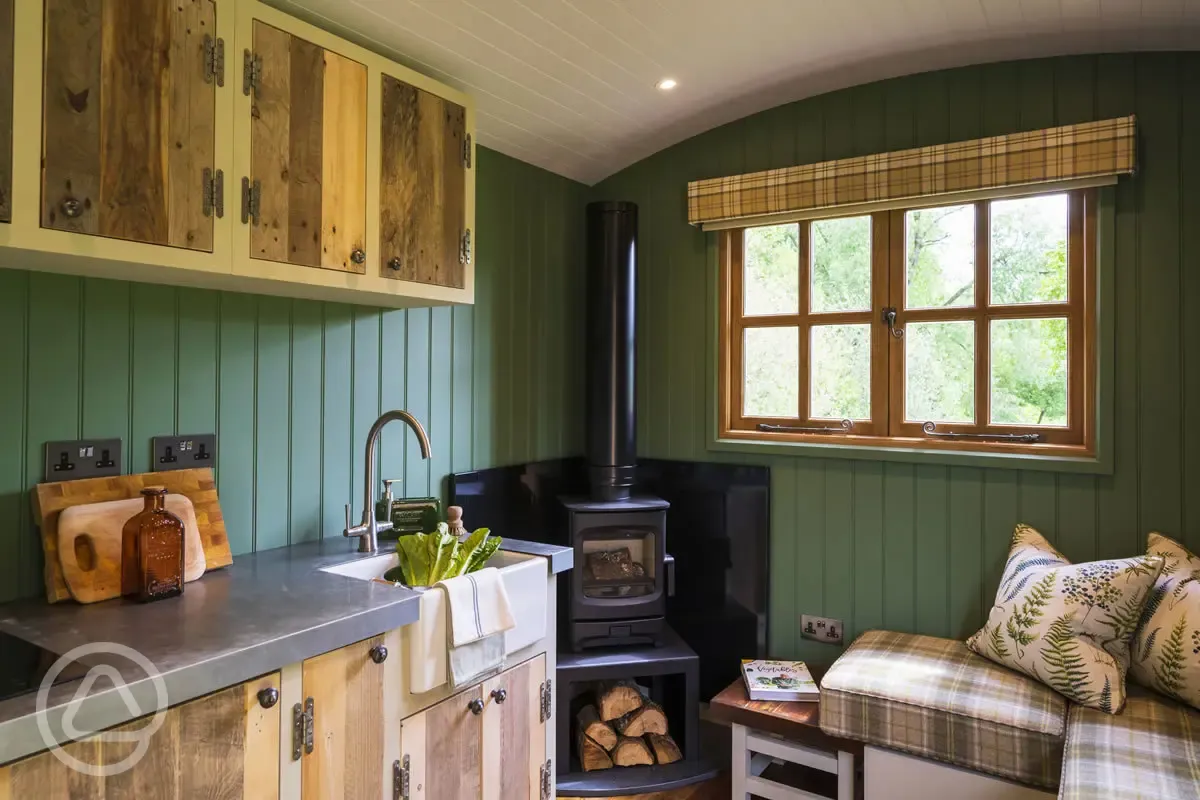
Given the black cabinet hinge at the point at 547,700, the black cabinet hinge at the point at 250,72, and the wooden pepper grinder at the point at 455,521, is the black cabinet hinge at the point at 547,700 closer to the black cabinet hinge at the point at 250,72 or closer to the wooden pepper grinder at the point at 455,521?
the wooden pepper grinder at the point at 455,521

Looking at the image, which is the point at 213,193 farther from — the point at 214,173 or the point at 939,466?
the point at 939,466

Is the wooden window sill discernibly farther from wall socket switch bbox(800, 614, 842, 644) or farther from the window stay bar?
wall socket switch bbox(800, 614, 842, 644)

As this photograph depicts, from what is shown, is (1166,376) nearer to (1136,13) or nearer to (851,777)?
(1136,13)

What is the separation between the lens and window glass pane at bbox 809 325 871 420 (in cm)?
283

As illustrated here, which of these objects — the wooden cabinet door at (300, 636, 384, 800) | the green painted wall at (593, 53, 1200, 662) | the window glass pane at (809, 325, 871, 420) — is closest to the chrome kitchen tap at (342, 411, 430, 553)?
the wooden cabinet door at (300, 636, 384, 800)

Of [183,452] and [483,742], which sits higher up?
[183,452]

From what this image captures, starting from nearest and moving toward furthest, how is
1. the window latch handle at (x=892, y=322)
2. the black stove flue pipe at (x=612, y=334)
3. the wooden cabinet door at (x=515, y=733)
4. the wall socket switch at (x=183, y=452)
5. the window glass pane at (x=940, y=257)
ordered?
1. the wall socket switch at (x=183, y=452)
2. the wooden cabinet door at (x=515, y=733)
3. the window glass pane at (x=940, y=257)
4. the window latch handle at (x=892, y=322)
5. the black stove flue pipe at (x=612, y=334)

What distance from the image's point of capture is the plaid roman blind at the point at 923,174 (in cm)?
229

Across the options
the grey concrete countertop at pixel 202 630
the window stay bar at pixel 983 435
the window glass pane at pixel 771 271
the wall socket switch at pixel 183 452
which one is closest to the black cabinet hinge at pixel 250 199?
the wall socket switch at pixel 183 452

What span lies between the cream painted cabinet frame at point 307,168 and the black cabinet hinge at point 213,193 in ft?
0.12

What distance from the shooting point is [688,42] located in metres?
2.29

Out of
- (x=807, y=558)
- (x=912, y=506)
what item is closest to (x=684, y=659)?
(x=807, y=558)

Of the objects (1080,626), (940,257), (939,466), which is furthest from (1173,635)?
(940,257)

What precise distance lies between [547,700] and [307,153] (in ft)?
5.43
